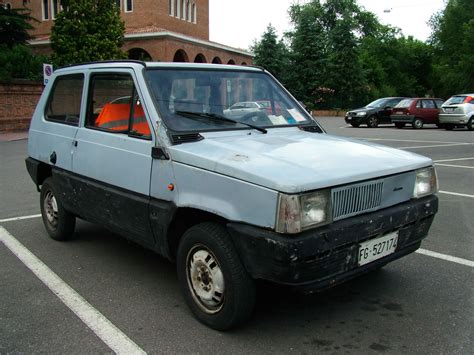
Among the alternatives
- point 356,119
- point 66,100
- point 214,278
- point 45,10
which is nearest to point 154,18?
point 45,10

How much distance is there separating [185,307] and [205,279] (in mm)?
494

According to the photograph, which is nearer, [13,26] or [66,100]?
[66,100]

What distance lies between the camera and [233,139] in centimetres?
379

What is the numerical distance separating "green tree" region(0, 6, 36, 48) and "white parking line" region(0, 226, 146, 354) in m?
27.0

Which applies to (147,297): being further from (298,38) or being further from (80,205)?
(298,38)

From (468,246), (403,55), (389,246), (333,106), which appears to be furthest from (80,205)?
(403,55)

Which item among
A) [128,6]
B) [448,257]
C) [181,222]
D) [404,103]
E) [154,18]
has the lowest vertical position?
[448,257]

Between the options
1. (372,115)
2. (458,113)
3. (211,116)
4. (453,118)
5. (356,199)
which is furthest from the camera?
(372,115)

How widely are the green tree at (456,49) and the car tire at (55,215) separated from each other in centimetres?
4971

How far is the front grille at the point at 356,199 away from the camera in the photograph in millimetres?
3080

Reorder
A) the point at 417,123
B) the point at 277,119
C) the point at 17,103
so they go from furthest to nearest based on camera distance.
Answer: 1. the point at 417,123
2. the point at 17,103
3. the point at 277,119

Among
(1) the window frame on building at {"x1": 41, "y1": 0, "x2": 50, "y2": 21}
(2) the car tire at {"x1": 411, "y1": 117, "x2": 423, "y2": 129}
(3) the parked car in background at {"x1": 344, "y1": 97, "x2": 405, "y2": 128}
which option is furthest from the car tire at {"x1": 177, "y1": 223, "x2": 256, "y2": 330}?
(1) the window frame on building at {"x1": 41, "y1": 0, "x2": 50, "y2": 21}

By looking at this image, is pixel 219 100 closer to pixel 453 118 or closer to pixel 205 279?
pixel 205 279

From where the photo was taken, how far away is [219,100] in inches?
164
